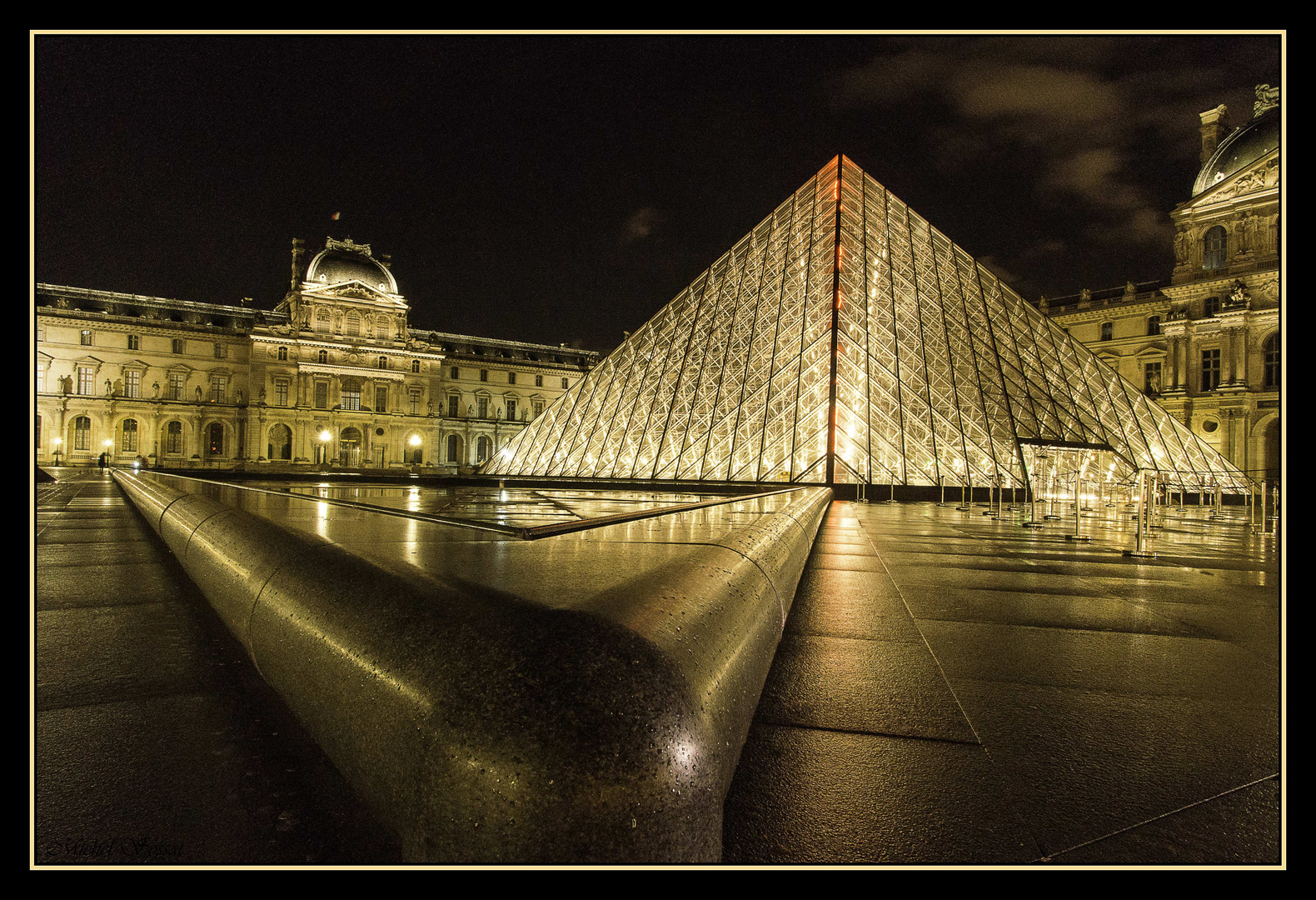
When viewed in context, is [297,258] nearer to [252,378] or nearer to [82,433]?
[252,378]

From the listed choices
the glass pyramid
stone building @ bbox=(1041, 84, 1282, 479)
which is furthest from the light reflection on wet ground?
stone building @ bbox=(1041, 84, 1282, 479)

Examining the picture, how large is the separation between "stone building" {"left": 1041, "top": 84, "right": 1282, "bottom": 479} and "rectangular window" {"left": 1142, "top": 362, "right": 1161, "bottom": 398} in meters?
0.72

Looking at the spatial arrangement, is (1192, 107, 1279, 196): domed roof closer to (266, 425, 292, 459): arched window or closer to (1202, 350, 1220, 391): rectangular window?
(1202, 350, 1220, 391): rectangular window

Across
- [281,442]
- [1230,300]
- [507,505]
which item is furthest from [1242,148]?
[281,442]

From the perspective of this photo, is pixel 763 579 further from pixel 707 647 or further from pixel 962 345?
pixel 962 345

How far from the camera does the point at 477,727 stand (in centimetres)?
101

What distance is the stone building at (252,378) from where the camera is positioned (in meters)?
45.9

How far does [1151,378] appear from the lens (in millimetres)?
40156

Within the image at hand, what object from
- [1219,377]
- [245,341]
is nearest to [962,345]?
[1219,377]

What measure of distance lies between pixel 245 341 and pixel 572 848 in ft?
193

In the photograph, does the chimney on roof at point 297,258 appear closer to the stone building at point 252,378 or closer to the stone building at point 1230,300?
the stone building at point 252,378

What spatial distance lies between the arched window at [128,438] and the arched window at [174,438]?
1803 millimetres

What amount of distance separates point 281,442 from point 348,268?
48.2 feet

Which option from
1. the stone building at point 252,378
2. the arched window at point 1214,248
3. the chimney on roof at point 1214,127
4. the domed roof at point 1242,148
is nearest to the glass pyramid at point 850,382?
the arched window at point 1214,248
